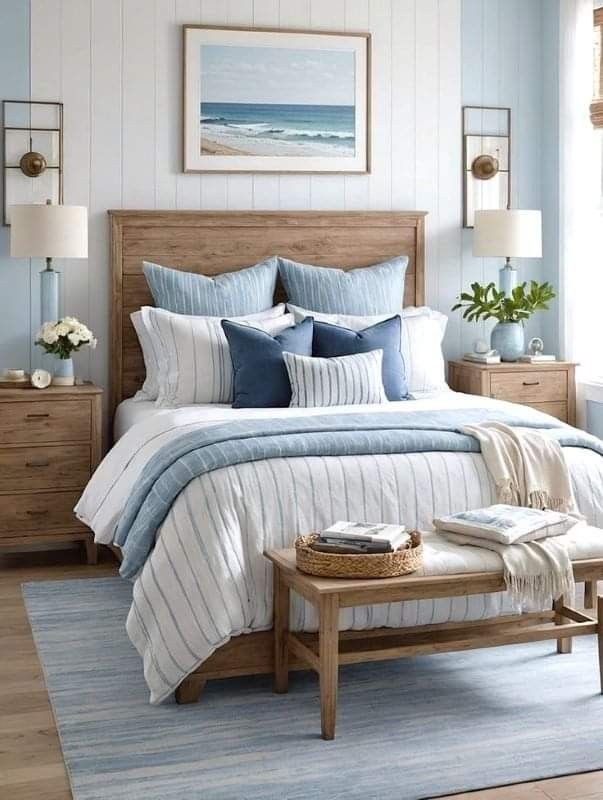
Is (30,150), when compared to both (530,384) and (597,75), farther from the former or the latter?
(597,75)

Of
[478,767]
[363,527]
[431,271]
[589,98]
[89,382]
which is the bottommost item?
[478,767]

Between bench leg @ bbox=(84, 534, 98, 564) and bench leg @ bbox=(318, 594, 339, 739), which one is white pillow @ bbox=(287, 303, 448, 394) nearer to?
bench leg @ bbox=(84, 534, 98, 564)

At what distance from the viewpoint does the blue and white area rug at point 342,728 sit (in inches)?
115

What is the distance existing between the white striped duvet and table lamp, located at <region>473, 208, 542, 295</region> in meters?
2.16

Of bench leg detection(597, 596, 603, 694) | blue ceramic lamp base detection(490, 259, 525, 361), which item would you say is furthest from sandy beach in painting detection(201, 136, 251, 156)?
bench leg detection(597, 596, 603, 694)

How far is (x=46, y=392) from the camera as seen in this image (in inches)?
196

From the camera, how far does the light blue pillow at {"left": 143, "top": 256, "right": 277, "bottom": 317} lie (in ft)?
17.4

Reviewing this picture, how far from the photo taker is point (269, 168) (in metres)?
5.67

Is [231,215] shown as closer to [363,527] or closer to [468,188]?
[468,188]

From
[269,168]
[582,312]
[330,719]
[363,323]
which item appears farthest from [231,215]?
[330,719]

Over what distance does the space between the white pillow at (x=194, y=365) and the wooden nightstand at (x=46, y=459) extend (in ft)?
1.05

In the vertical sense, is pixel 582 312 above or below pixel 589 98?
below

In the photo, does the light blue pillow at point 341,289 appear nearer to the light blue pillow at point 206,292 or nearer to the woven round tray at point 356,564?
the light blue pillow at point 206,292

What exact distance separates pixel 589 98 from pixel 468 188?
74 cm
